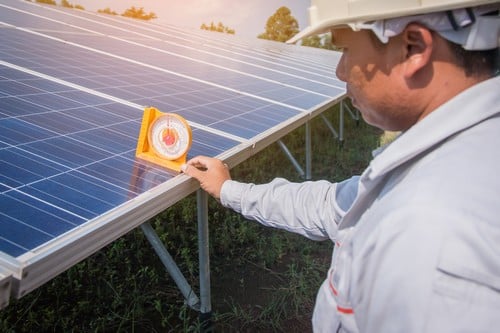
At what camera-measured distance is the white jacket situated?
1.01 m

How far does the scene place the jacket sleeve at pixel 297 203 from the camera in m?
2.20

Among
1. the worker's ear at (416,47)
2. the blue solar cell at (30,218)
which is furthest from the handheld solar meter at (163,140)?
the worker's ear at (416,47)

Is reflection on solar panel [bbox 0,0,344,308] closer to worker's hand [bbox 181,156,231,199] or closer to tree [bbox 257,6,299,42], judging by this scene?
worker's hand [bbox 181,156,231,199]

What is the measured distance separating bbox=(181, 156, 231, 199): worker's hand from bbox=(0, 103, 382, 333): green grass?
1251 mm

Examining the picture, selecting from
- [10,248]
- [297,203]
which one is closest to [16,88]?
[10,248]

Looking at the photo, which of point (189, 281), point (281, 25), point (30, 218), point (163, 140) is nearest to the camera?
point (30, 218)

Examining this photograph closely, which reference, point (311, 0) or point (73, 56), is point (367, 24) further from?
point (73, 56)

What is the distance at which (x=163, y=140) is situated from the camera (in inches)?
94.5

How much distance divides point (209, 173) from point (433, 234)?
1.60 meters

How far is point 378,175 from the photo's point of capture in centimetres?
133

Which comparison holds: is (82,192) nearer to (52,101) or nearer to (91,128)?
(91,128)

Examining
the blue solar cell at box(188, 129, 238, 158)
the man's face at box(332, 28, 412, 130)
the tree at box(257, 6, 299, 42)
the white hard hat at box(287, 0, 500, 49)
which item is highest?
the tree at box(257, 6, 299, 42)

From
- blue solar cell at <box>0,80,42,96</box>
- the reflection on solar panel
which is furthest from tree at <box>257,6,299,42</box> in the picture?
blue solar cell at <box>0,80,42,96</box>

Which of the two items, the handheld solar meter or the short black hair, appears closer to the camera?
the short black hair
